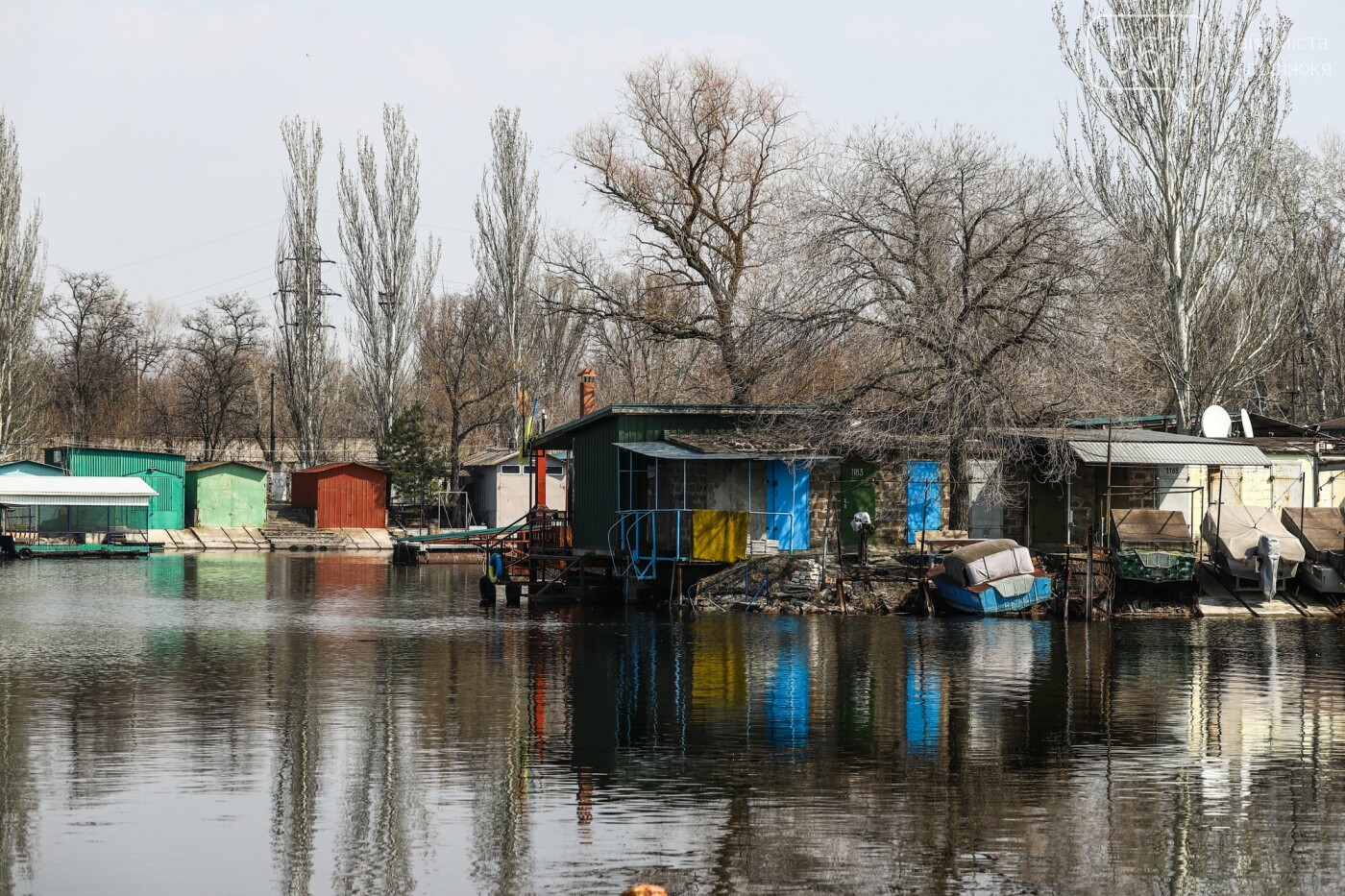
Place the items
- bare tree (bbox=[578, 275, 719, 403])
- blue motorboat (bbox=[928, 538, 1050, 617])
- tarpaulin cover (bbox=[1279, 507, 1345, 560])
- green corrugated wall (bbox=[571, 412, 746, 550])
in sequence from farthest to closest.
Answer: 1. bare tree (bbox=[578, 275, 719, 403])
2. green corrugated wall (bbox=[571, 412, 746, 550])
3. tarpaulin cover (bbox=[1279, 507, 1345, 560])
4. blue motorboat (bbox=[928, 538, 1050, 617])

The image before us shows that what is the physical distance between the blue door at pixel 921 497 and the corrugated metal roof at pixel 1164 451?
3.79 metres

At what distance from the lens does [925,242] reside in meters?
36.7

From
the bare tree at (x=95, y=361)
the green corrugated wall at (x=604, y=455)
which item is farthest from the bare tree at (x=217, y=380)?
the green corrugated wall at (x=604, y=455)

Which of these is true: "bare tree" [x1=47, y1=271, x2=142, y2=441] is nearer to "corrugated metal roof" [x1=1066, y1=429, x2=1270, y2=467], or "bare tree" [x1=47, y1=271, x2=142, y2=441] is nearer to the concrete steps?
the concrete steps

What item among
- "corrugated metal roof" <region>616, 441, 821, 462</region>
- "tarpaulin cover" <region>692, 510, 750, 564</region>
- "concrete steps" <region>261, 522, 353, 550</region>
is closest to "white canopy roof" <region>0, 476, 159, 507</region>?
"concrete steps" <region>261, 522, 353, 550</region>

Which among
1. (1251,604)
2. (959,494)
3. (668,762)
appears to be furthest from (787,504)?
(668,762)

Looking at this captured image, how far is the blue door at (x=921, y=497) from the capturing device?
38594 mm

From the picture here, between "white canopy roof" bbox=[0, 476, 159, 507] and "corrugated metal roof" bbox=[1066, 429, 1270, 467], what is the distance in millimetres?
43013

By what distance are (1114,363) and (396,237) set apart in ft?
161

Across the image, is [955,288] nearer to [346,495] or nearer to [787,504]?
[787,504]

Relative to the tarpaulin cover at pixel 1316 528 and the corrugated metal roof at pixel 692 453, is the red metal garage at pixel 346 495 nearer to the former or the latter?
the corrugated metal roof at pixel 692 453

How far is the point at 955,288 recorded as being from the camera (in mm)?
36375

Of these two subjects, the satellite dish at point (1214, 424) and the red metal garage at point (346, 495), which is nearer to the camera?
the satellite dish at point (1214, 424)

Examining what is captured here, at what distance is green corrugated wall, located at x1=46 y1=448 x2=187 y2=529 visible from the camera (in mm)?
68750
